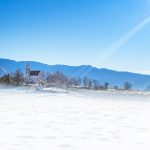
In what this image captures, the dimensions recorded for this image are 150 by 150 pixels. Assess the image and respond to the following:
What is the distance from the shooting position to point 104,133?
31.9 feet

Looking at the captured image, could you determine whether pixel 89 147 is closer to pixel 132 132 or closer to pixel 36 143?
pixel 36 143

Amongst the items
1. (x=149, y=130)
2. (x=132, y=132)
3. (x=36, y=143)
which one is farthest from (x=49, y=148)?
(x=149, y=130)

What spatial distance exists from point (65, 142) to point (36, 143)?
0.76 meters

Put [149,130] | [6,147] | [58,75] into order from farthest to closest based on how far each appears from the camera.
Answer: [58,75], [149,130], [6,147]

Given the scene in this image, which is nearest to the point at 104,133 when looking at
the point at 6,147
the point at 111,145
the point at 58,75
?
the point at 111,145

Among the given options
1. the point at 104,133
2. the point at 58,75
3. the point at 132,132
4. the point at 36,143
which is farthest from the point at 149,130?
the point at 58,75

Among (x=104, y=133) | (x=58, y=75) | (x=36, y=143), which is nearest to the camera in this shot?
(x=36, y=143)

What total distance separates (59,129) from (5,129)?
1677mm

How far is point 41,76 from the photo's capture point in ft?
594

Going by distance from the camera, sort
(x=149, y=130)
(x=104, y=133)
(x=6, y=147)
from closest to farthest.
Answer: (x=6, y=147) < (x=104, y=133) < (x=149, y=130)

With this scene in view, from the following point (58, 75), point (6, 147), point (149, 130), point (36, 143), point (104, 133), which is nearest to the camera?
point (6, 147)

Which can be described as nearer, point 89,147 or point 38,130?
point 89,147

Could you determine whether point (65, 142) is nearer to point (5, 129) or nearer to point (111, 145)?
point (111, 145)

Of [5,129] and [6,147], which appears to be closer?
[6,147]
